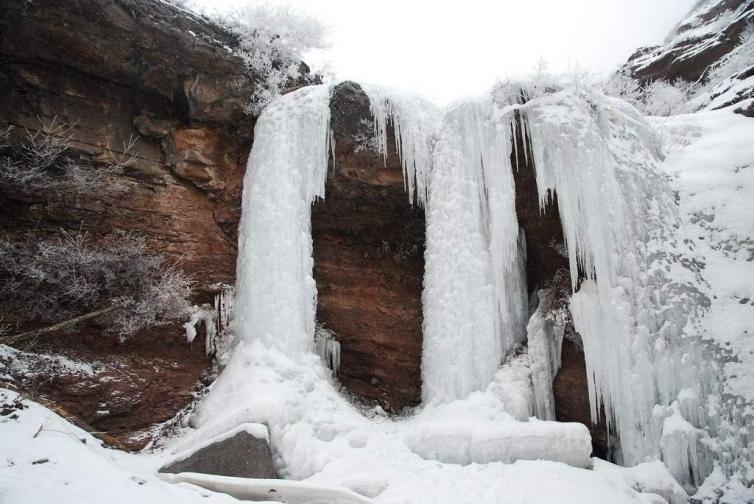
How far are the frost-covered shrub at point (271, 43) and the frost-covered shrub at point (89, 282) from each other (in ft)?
11.1

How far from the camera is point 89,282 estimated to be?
25.3ft

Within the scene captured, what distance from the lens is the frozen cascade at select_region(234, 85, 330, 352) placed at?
7.94 metres

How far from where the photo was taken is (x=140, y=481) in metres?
3.64

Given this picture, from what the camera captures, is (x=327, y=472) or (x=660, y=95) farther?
(x=660, y=95)

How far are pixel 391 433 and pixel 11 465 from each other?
4792mm

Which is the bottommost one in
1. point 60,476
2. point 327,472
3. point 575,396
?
point 327,472

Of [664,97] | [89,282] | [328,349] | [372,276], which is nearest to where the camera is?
[89,282]

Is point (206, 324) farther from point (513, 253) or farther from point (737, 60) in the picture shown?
point (737, 60)

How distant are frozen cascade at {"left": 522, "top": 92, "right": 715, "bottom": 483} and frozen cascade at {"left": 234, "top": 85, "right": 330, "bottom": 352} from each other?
3828 mm

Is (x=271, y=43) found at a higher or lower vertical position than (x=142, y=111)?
higher

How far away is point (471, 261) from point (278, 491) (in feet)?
14.6

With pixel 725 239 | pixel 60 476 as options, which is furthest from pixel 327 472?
pixel 725 239

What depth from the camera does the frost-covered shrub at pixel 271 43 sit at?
9.00 metres

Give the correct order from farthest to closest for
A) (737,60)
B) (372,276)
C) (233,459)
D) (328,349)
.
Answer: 1. (737,60)
2. (372,276)
3. (328,349)
4. (233,459)
